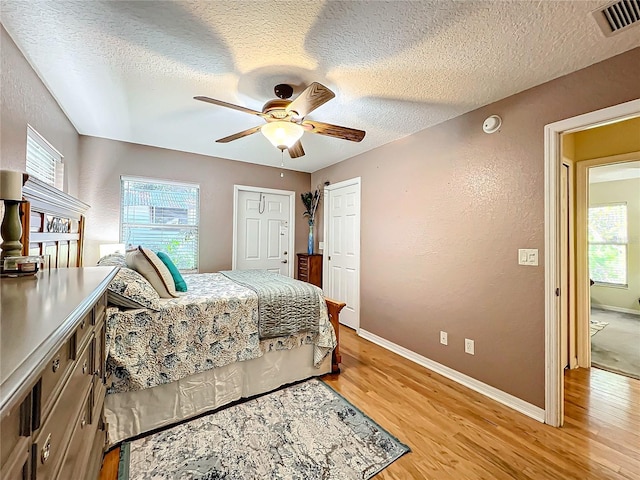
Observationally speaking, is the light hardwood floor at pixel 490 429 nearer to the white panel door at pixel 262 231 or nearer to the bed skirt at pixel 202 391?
the bed skirt at pixel 202 391

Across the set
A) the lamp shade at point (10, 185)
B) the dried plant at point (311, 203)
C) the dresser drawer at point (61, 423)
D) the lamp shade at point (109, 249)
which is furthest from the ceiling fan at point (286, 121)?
the dried plant at point (311, 203)

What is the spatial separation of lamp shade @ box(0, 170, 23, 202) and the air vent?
9.25 ft

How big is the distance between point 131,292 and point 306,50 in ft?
6.14

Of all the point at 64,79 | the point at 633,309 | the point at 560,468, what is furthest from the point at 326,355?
the point at 633,309

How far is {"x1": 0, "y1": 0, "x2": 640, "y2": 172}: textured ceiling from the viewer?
4.83ft

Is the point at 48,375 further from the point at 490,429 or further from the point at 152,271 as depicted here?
the point at 490,429

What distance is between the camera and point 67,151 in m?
2.85

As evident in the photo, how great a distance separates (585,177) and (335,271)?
121 inches

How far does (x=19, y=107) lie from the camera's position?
183 centimetres

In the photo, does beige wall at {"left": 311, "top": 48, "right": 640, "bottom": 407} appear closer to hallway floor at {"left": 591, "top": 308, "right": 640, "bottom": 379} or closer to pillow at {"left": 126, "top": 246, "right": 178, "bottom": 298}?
hallway floor at {"left": 591, "top": 308, "right": 640, "bottom": 379}

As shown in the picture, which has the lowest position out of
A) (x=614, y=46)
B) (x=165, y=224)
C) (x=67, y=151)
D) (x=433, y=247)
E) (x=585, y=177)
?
(x=433, y=247)

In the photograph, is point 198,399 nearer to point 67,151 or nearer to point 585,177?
point 67,151

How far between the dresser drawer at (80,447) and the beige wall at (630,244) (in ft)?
24.8

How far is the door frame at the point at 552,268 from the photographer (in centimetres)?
200
